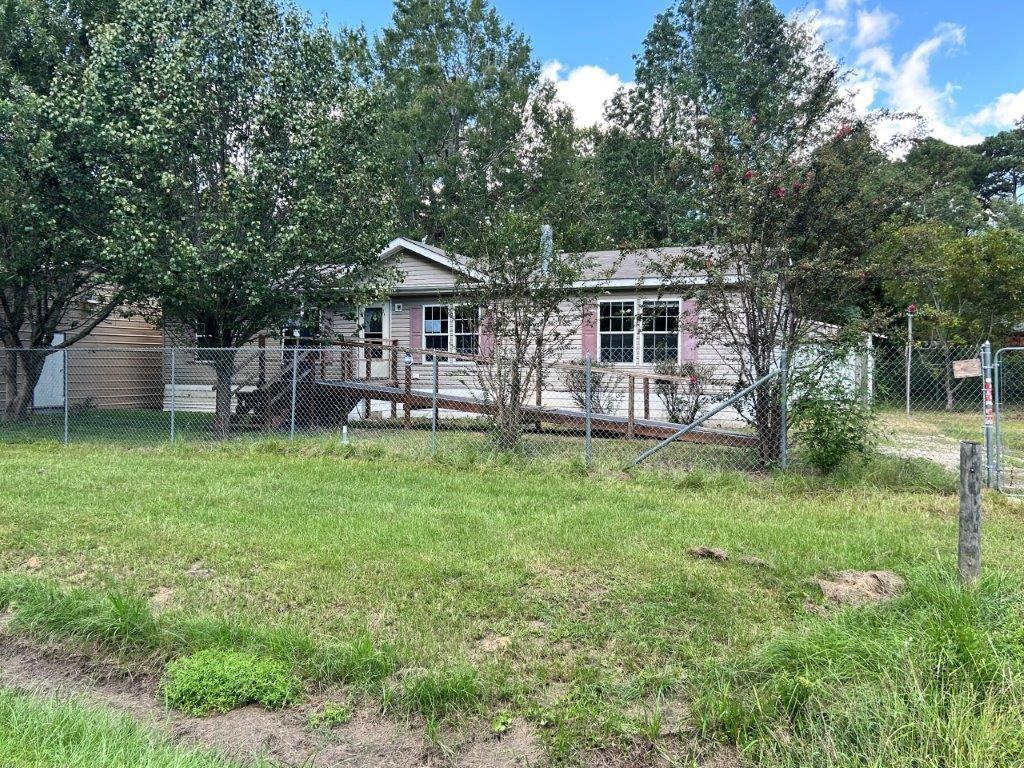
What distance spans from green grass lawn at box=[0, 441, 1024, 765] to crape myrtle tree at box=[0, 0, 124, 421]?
5331 millimetres

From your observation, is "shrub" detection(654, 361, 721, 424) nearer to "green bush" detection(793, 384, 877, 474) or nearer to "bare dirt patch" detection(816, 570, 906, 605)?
"green bush" detection(793, 384, 877, 474)

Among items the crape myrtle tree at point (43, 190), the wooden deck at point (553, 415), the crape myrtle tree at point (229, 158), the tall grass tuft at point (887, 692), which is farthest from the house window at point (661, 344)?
the tall grass tuft at point (887, 692)

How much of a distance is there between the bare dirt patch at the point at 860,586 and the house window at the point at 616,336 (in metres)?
10.3

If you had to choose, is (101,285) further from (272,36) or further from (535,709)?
(535,709)

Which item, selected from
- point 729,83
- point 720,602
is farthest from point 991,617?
point 729,83

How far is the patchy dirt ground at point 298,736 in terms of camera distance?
2.47 m

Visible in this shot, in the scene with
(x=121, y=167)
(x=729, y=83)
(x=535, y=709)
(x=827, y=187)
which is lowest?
(x=535, y=709)

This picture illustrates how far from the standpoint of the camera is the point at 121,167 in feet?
34.0

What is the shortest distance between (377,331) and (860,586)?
13.8 meters

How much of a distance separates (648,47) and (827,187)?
2958cm

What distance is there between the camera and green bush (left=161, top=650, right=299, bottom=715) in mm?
2799

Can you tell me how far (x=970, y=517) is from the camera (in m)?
3.15

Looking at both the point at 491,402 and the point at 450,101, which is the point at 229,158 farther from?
the point at 450,101

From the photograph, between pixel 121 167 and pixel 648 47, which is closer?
pixel 121 167
